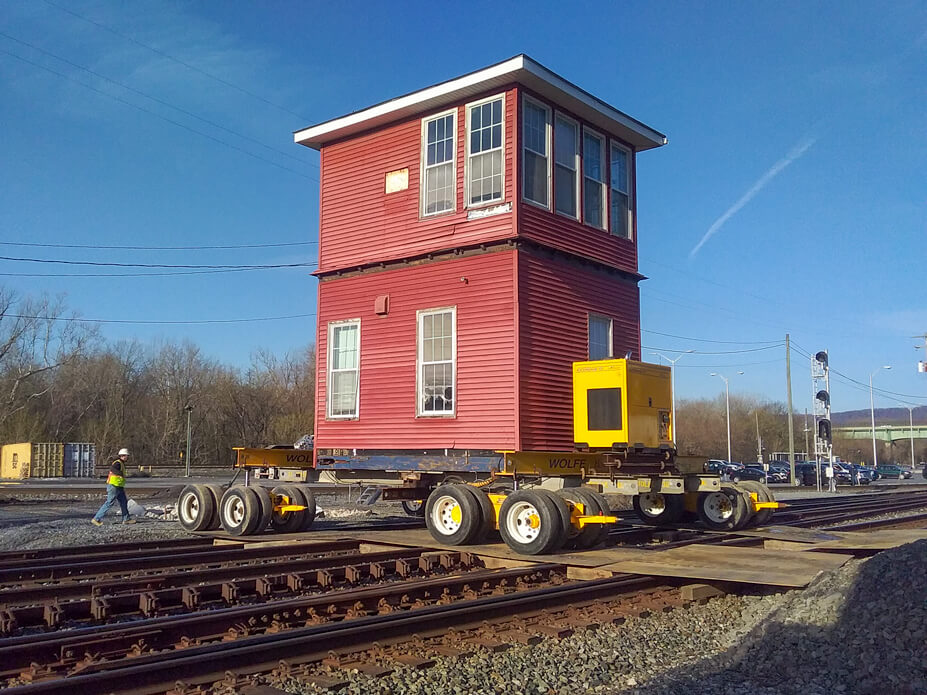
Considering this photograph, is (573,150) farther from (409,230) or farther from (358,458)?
(358,458)

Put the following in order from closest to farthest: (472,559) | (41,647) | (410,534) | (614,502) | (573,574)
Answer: (41,647), (573,574), (472,559), (410,534), (614,502)

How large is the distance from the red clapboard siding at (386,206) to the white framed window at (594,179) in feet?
8.33

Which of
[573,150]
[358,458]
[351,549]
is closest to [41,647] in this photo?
[351,549]

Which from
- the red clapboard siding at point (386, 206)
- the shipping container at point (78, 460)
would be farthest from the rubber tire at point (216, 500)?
the shipping container at point (78, 460)

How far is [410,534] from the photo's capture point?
1608cm

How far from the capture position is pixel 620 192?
19.0m

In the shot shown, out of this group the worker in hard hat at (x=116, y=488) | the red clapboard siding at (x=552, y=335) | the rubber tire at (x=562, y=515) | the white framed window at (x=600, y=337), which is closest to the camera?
the rubber tire at (x=562, y=515)

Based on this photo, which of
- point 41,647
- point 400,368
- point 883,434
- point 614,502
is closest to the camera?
point 41,647

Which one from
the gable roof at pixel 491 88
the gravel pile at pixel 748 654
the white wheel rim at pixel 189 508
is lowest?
the gravel pile at pixel 748 654

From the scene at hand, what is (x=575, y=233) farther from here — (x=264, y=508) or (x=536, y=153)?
(x=264, y=508)

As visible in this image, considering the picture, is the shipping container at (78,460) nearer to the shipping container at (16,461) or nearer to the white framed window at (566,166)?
the shipping container at (16,461)

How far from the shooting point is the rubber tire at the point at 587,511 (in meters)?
13.2

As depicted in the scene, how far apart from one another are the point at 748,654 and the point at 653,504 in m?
11.1

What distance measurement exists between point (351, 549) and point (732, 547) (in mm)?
6476
